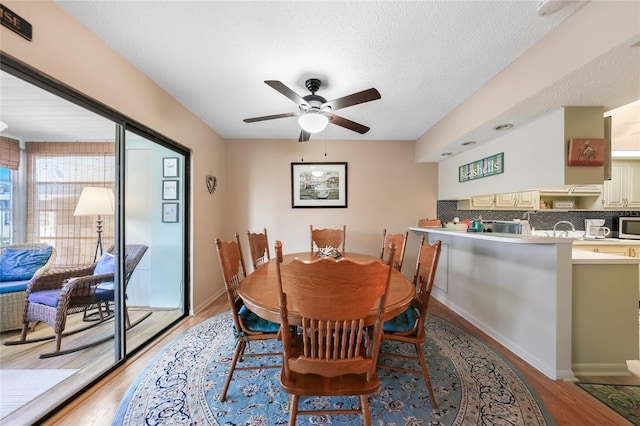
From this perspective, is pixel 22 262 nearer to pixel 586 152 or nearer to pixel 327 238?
pixel 327 238

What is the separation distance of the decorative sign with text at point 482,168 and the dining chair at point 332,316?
2392mm

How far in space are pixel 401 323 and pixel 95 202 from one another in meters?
2.92

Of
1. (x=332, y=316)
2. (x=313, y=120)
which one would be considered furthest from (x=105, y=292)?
(x=313, y=120)

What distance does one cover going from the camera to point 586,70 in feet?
4.53

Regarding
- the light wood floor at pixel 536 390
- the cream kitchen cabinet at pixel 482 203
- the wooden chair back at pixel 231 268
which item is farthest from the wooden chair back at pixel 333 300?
the cream kitchen cabinet at pixel 482 203

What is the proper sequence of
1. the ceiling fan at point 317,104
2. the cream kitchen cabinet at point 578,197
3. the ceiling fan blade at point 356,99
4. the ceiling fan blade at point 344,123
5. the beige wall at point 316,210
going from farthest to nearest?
the beige wall at point 316,210 < the cream kitchen cabinet at point 578,197 < the ceiling fan blade at point 344,123 < the ceiling fan at point 317,104 < the ceiling fan blade at point 356,99

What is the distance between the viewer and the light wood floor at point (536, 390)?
1357mm

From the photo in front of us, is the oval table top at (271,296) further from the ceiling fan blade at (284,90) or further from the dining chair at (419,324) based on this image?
the ceiling fan blade at (284,90)

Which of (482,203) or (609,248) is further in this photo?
(482,203)

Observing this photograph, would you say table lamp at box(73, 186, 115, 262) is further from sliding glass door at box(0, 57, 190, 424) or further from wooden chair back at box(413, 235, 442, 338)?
wooden chair back at box(413, 235, 442, 338)

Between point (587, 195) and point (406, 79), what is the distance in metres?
3.72

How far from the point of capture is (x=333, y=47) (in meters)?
1.64

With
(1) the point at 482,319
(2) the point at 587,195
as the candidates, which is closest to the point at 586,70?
(1) the point at 482,319

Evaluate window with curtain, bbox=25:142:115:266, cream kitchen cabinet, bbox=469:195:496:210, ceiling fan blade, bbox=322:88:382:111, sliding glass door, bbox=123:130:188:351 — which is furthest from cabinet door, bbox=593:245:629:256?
window with curtain, bbox=25:142:115:266
